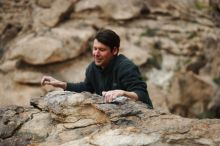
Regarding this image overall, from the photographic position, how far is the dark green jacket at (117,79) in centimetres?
499

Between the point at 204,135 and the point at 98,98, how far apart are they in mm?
1016

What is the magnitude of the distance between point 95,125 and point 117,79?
2.89ft

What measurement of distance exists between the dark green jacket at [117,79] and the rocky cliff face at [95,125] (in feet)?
1.48

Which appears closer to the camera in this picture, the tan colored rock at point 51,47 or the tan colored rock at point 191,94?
the tan colored rock at point 51,47

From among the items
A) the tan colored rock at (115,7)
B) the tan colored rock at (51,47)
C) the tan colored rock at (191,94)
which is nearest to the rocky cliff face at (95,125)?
the tan colored rock at (51,47)

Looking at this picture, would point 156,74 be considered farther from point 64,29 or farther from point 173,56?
point 64,29

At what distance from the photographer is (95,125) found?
173 inches

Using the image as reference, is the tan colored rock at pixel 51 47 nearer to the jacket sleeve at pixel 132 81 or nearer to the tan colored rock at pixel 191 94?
the tan colored rock at pixel 191 94

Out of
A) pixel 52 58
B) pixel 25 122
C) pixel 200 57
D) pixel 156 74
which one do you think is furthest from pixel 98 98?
pixel 200 57

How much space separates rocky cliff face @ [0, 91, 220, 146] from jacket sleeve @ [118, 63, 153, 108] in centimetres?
40

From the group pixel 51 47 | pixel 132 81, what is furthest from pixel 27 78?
pixel 132 81

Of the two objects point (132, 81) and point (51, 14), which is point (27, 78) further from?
point (132, 81)

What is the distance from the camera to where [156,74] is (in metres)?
12.0

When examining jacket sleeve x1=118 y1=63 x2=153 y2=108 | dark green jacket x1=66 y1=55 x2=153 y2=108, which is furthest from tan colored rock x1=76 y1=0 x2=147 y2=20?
jacket sleeve x1=118 y1=63 x2=153 y2=108
